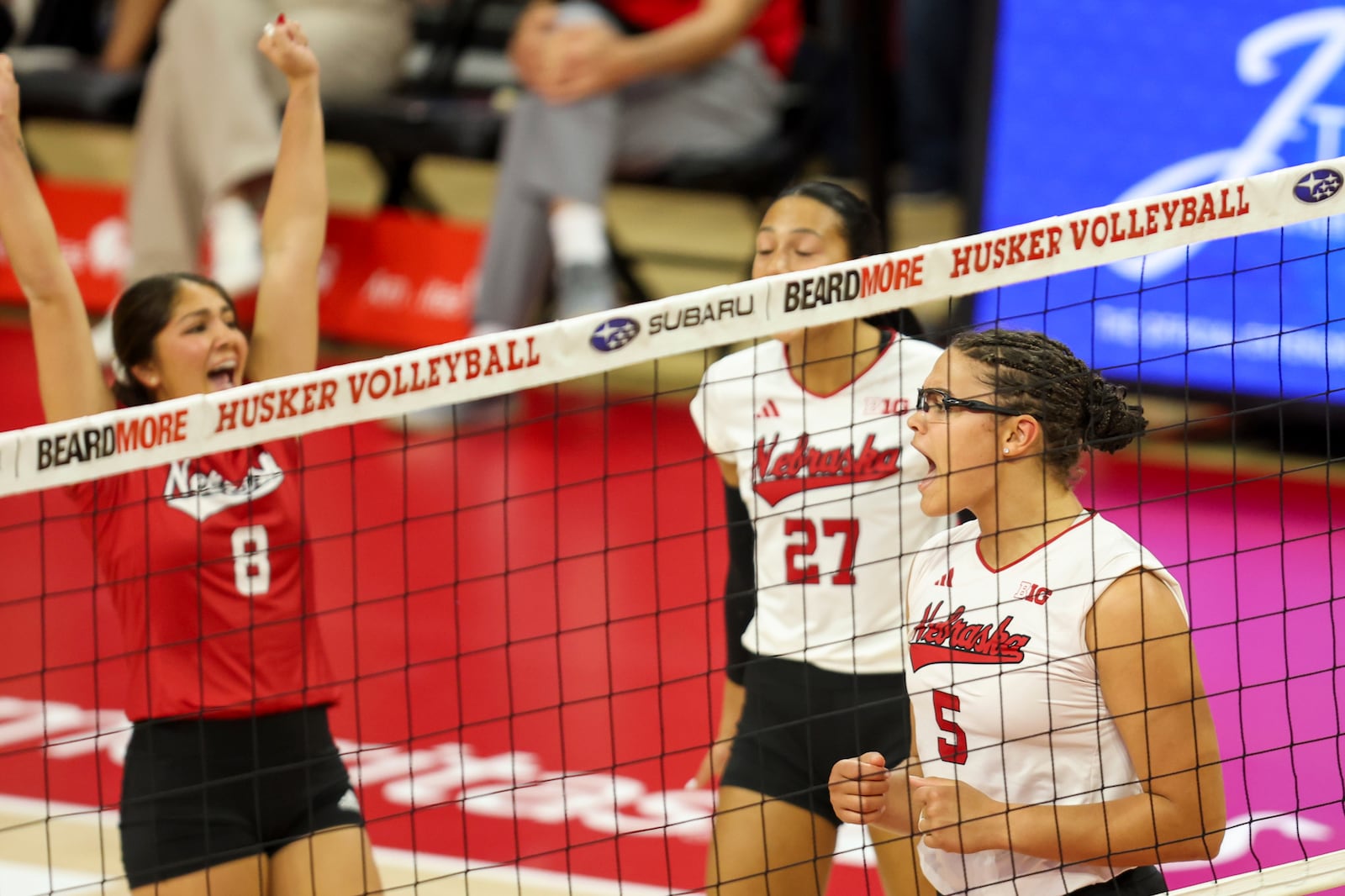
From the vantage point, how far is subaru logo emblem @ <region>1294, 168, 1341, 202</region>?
10.0 ft

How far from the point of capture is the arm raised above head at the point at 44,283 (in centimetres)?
336

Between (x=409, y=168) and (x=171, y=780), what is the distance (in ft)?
19.5

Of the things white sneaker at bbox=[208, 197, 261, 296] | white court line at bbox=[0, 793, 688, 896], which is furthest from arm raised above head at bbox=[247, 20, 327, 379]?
white sneaker at bbox=[208, 197, 261, 296]

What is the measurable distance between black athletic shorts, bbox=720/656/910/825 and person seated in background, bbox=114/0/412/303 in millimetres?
5151

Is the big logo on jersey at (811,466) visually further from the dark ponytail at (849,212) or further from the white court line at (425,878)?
the white court line at (425,878)

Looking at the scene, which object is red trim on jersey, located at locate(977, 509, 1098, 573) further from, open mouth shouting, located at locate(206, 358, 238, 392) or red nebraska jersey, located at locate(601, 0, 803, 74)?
red nebraska jersey, located at locate(601, 0, 803, 74)

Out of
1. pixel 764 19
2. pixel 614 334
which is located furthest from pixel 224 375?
pixel 764 19

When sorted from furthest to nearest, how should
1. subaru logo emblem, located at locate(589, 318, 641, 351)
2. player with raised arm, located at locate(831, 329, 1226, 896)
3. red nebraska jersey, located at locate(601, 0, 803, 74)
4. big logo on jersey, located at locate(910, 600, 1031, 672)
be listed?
red nebraska jersey, located at locate(601, 0, 803, 74) < subaru logo emblem, located at locate(589, 318, 641, 351) < big logo on jersey, located at locate(910, 600, 1031, 672) < player with raised arm, located at locate(831, 329, 1226, 896)

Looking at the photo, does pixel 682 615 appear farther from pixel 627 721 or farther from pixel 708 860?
pixel 708 860

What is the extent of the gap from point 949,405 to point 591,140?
206 inches

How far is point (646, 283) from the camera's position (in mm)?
9109

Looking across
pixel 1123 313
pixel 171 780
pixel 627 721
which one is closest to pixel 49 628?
pixel 627 721

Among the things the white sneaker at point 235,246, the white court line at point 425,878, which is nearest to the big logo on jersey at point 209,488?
the white court line at point 425,878

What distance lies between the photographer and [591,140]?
7852 millimetres
